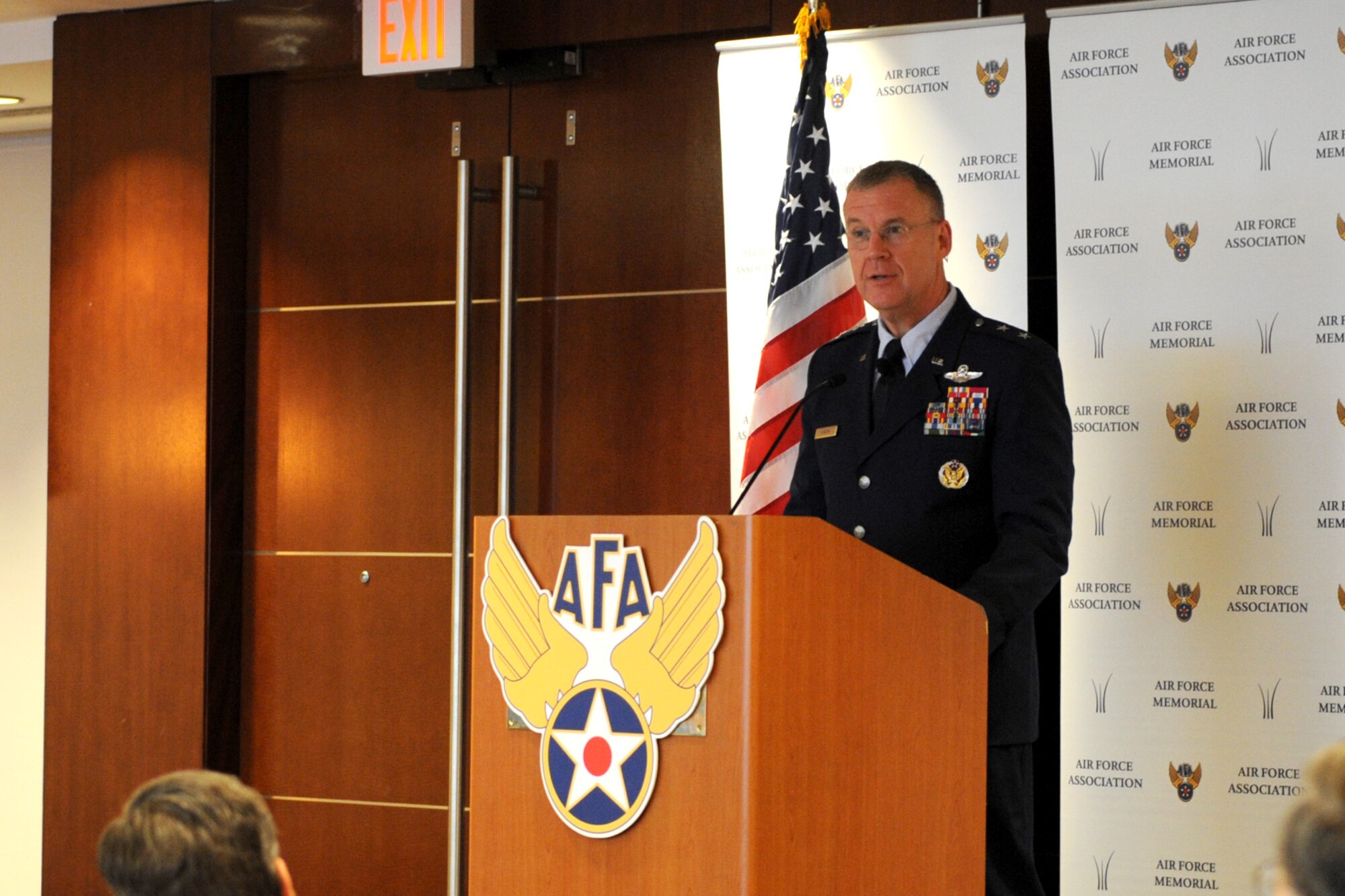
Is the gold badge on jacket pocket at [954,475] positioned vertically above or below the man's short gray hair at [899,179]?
below

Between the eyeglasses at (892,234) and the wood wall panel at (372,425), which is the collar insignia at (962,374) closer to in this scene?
the eyeglasses at (892,234)

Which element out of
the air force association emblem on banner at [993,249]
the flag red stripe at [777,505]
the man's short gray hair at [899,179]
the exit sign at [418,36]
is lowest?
the flag red stripe at [777,505]

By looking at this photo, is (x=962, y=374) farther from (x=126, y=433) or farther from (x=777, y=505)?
(x=126, y=433)

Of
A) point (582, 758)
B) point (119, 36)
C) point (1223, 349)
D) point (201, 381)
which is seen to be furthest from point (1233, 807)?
point (119, 36)

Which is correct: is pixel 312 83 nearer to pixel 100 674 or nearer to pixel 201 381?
pixel 201 381

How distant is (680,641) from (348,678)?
11.1 feet

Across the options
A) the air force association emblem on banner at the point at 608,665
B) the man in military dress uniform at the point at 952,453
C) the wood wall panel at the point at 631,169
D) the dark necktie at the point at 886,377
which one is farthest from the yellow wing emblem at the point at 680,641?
the wood wall panel at the point at 631,169

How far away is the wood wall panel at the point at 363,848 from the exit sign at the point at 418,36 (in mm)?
2384

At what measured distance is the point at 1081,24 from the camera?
3.96m

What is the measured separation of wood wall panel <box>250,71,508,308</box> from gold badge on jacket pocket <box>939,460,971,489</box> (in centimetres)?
269

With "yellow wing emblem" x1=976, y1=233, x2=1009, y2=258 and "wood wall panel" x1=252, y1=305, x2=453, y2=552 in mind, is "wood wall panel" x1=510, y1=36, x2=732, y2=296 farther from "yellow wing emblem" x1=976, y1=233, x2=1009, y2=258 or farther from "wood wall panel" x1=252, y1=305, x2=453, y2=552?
"yellow wing emblem" x1=976, y1=233, x2=1009, y2=258

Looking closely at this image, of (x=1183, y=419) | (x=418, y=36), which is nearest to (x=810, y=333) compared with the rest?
(x=1183, y=419)

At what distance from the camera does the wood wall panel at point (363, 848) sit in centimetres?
501

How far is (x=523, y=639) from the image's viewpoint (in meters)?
2.12
